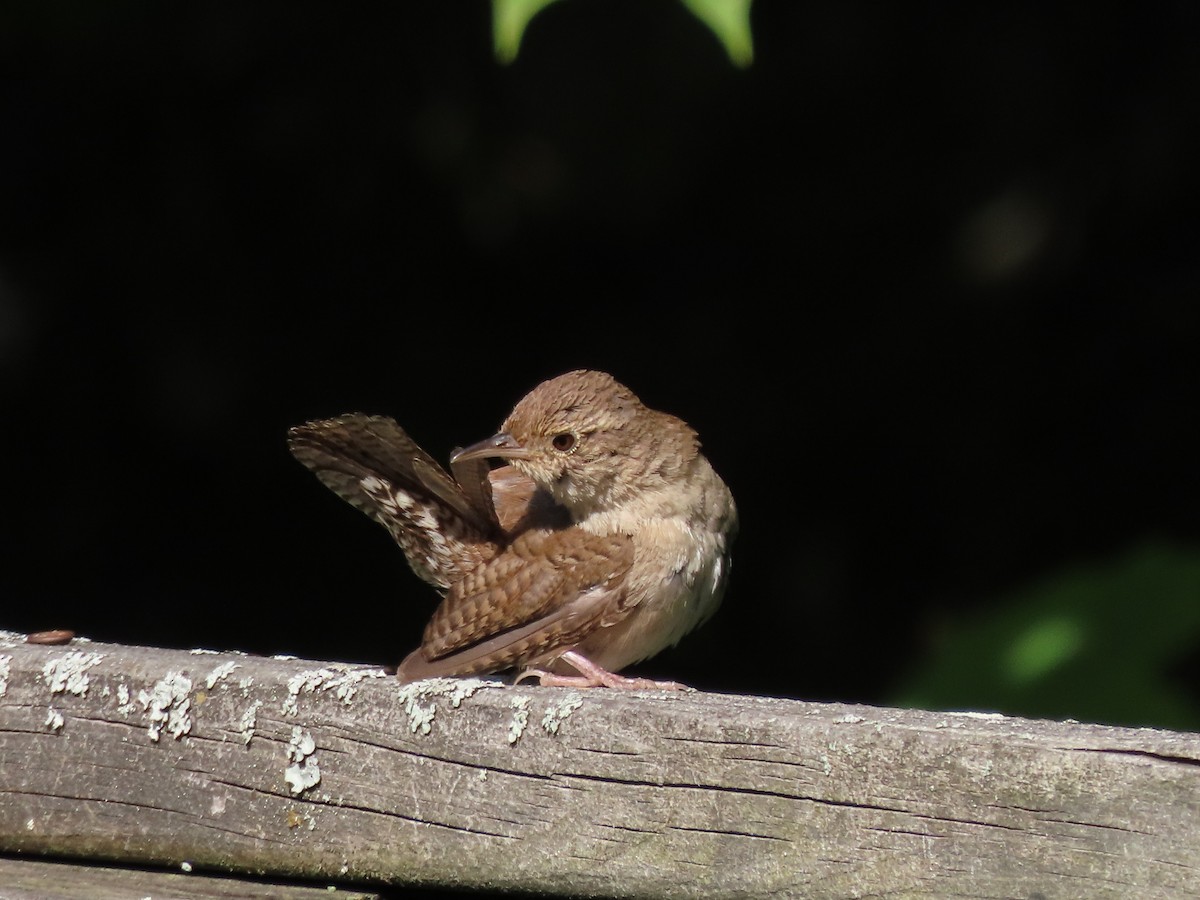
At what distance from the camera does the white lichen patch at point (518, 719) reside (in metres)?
1.59

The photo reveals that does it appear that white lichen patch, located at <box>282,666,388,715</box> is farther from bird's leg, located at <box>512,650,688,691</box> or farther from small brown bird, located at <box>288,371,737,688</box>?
small brown bird, located at <box>288,371,737,688</box>

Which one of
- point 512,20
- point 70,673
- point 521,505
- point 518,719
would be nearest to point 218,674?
point 70,673

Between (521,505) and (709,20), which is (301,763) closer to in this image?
(709,20)

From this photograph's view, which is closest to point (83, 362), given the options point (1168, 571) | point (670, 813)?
point (1168, 571)

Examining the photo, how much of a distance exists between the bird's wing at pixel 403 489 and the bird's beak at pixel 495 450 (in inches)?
2.0

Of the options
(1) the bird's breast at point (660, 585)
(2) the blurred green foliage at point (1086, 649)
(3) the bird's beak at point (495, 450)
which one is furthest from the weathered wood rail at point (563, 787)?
(2) the blurred green foliage at point (1086, 649)

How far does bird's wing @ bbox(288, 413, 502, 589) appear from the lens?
245cm

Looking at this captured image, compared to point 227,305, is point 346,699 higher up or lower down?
lower down

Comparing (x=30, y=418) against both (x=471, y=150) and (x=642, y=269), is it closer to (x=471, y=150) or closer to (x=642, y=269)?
(x=471, y=150)

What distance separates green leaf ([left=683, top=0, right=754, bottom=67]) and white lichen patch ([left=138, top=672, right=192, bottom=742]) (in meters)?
0.95

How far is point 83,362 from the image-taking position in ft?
16.4

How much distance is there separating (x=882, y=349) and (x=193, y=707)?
11.7ft

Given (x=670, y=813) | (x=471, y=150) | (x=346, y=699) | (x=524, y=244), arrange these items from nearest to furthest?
(x=670, y=813)
(x=346, y=699)
(x=471, y=150)
(x=524, y=244)

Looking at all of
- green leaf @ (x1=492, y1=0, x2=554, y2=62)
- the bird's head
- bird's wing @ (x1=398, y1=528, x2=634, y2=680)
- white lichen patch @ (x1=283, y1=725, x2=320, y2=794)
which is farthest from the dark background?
white lichen patch @ (x1=283, y1=725, x2=320, y2=794)
